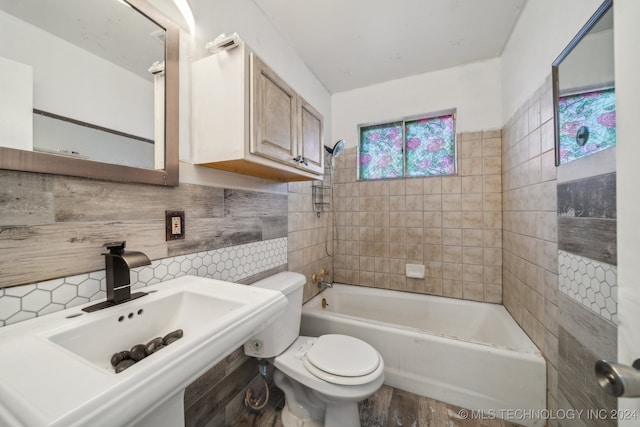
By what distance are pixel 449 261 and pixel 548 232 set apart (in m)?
0.96

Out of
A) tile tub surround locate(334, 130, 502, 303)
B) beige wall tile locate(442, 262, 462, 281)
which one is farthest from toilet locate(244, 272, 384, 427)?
beige wall tile locate(442, 262, 462, 281)

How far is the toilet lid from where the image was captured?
1.09 meters

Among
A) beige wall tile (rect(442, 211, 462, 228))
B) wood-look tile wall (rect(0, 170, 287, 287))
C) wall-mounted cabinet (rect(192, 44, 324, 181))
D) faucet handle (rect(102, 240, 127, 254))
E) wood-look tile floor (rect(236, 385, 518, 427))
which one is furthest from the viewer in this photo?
beige wall tile (rect(442, 211, 462, 228))

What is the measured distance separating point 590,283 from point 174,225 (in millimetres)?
1724

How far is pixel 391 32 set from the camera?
1684mm

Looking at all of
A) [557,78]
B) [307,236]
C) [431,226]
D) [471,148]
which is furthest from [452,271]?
[557,78]

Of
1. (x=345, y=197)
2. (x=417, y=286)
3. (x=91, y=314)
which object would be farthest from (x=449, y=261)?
(x=91, y=314)

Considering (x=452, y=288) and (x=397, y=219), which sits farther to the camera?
(x=397, y=219)

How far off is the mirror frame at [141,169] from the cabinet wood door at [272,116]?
340 mm

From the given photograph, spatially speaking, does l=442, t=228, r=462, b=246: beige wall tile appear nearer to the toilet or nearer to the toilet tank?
the toilet

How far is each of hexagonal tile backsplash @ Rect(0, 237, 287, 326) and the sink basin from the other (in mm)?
53

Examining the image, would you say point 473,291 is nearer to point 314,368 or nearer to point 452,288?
point 452,288

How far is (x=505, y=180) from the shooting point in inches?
72.9

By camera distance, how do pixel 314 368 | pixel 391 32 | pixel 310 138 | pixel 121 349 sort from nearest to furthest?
pixel 121 349, pixel 314 368, pixel 310 138, pixel 391 32
